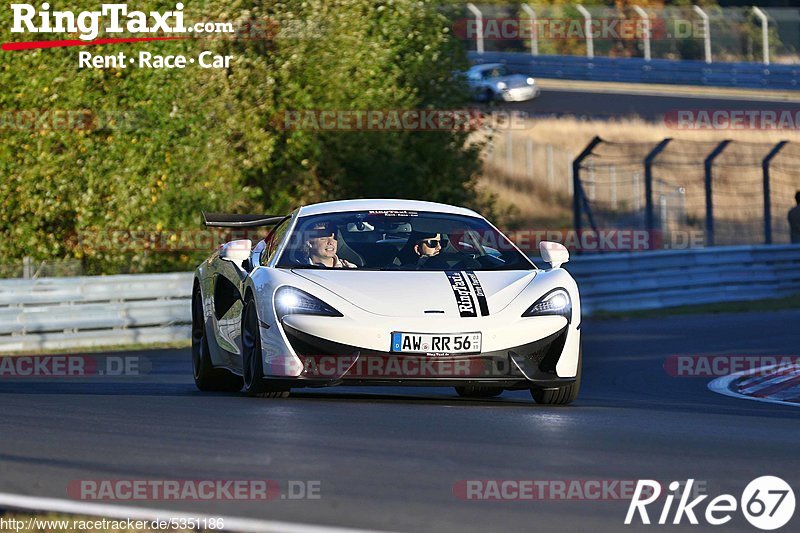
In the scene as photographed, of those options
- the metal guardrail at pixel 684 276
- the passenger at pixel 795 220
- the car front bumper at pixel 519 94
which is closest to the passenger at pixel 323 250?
the metal guardrail at pixel 684 276

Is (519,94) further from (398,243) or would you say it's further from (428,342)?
(428,342)

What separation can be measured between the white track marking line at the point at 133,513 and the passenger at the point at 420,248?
14.4 feet

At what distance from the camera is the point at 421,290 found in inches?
370

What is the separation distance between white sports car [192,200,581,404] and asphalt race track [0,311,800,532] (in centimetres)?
21

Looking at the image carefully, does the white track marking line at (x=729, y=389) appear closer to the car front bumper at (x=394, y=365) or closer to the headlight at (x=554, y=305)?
the headlight at (x=554, y=305)

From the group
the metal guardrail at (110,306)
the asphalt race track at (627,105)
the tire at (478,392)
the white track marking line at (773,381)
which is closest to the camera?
the tire at (478,392)

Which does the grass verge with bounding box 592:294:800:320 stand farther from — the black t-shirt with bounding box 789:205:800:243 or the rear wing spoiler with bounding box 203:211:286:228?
the rear wing spoiler with bounding box 203:211:286:228

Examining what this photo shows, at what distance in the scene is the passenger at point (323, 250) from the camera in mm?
10000

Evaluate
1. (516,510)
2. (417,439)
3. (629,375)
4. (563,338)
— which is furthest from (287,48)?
(516,510)

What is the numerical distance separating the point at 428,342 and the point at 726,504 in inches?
126

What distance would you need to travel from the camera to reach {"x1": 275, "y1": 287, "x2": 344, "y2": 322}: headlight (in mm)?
9258

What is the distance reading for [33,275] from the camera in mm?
20109

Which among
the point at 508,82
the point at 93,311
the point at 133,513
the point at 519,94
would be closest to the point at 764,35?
the point at 519,94

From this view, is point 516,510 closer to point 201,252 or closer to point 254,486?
point 254,486
